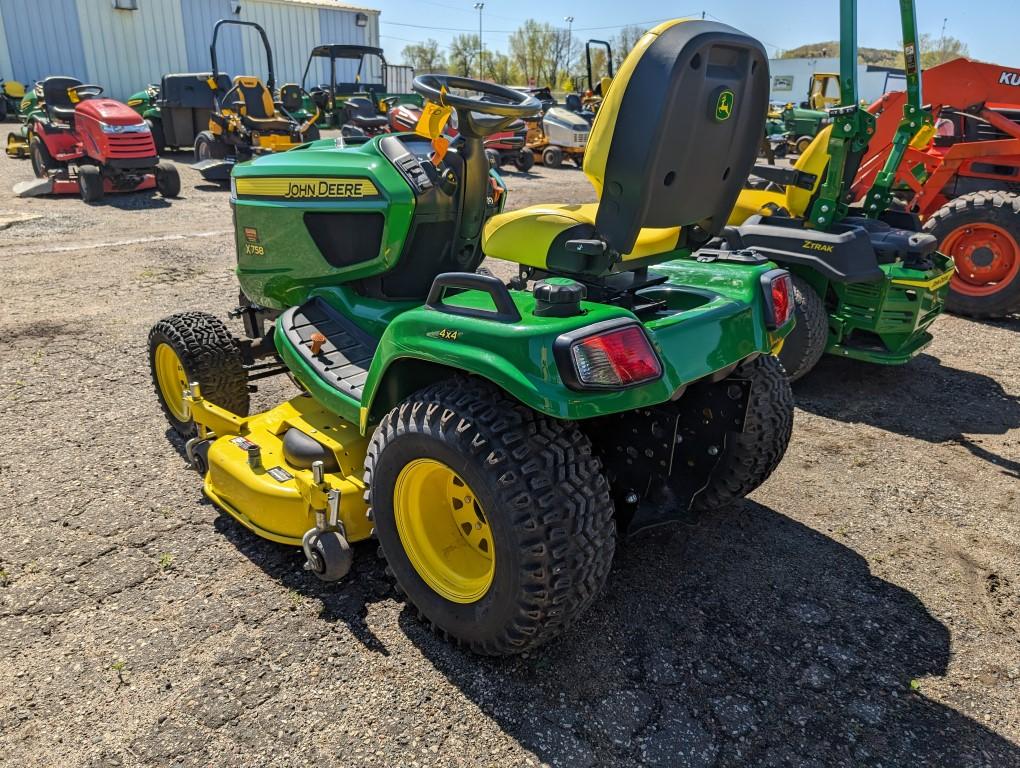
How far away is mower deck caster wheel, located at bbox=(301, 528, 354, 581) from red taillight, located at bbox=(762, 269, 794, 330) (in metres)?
1.60

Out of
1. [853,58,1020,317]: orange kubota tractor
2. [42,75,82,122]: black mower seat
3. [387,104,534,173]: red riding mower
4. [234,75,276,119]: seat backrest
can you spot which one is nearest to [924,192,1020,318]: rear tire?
[853,58,1020,317]: orange kubota tractor

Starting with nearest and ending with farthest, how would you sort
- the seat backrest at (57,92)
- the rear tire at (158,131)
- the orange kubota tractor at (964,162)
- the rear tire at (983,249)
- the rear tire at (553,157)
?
the rear tire at (983,249) → the orange kubota tractor at (964,162) → the seat backrest at (57,92) → the rear tire at (158,131) → the rear tire at (553,157)

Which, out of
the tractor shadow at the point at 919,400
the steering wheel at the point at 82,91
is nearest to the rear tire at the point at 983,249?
the tractor shadow at the point at 919,400

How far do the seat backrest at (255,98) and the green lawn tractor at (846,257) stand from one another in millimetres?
10288

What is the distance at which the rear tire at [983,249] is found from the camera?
19.7 ft

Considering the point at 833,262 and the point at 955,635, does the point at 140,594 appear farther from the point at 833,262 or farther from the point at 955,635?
the point at 833,262

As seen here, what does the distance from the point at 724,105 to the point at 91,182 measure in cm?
986

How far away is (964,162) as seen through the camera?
284 inches

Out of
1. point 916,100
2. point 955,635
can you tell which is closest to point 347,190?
point 955,635

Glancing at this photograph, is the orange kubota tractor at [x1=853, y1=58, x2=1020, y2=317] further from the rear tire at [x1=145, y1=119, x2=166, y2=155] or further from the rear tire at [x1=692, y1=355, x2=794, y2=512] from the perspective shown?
the rear tire at [x1=145, y1=119, x2=166, y2=155]

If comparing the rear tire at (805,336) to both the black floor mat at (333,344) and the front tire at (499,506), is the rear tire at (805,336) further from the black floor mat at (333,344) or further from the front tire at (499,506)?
the front tire at (499,506)

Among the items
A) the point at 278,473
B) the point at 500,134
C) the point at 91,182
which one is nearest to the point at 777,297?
the point at 278,473

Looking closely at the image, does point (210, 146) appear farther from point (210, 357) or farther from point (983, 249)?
point (983, 249)

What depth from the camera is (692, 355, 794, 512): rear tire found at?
283 centimetres
